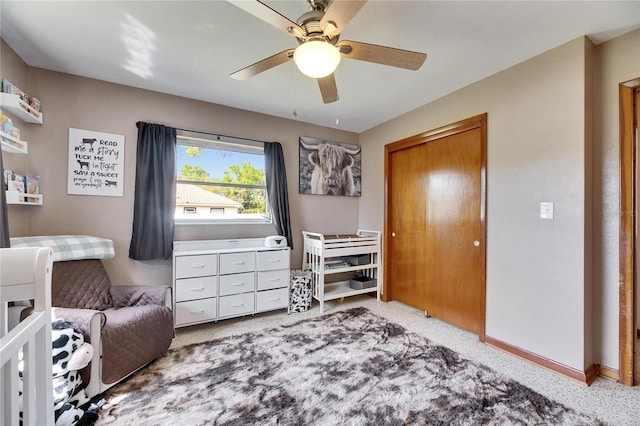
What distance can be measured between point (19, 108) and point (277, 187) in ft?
7.00

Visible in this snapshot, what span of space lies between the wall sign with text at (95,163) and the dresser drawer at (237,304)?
1.43m

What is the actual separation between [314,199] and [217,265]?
1.52 meters

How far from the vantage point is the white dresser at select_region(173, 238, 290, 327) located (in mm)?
2537

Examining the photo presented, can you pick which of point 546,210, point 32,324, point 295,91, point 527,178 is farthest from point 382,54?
point 32,324

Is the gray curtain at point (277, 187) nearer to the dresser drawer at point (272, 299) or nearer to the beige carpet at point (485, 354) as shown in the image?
the dresser drawer at point (272, 299)

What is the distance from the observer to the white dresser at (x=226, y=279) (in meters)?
2.54

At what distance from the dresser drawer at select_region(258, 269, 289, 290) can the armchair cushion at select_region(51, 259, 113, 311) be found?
129 centimetres

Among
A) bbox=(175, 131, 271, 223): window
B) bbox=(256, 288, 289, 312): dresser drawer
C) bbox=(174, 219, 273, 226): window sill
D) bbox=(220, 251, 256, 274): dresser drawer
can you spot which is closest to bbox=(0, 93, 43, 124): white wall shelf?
bbox=(175, 131, 271, 223): window

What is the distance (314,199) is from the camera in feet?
11.9

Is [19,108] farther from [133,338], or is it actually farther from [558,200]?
[558,200]

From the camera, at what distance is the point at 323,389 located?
174cm

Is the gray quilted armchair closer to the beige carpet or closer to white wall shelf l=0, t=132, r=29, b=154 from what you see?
the beige carpet

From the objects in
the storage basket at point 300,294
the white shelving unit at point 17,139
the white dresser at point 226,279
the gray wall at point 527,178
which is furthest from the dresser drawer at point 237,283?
the white shelving unit at point 17,139

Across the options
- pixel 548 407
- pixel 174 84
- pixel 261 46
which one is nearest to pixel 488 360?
pixel 548 407
